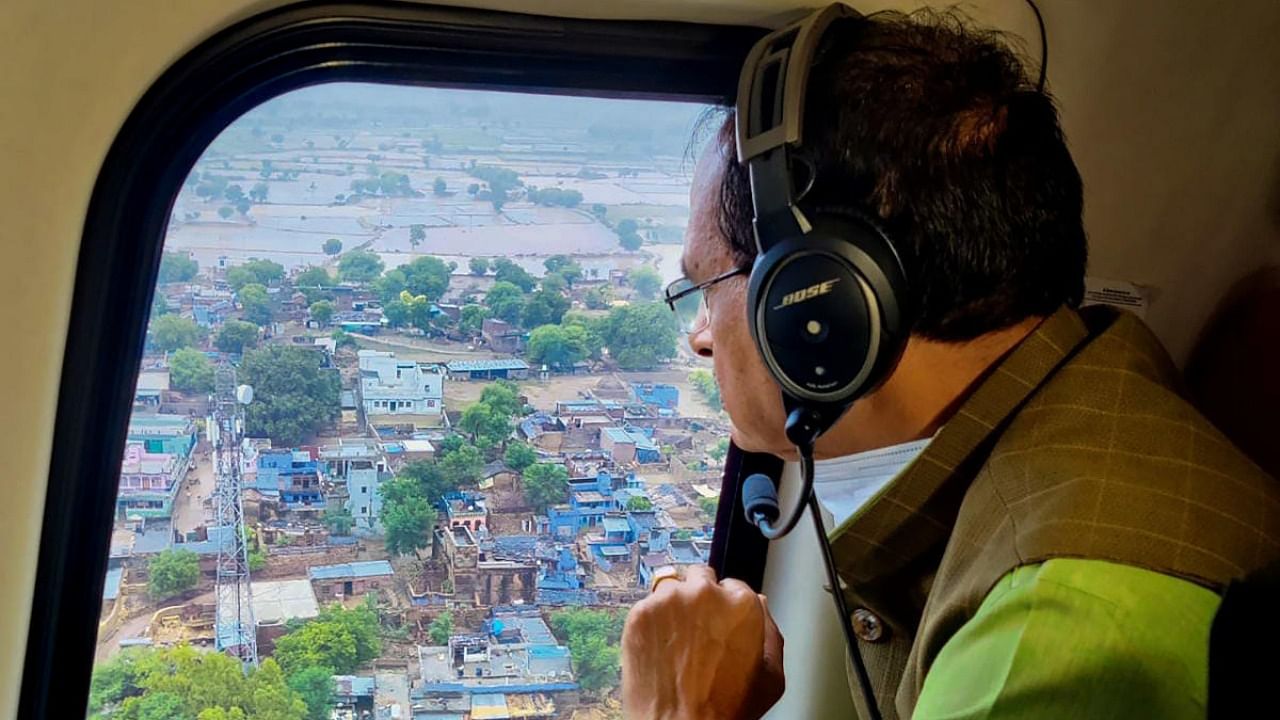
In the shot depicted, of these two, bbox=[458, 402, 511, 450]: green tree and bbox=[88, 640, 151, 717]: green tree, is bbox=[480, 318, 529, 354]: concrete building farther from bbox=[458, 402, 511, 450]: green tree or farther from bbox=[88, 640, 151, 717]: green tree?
bbox=[88, 640, 151, 717]: green tree

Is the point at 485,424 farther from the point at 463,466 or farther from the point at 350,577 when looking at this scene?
the point at 350,577

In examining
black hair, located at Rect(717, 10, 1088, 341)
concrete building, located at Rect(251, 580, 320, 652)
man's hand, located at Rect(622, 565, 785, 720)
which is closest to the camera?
black hair, located at Rect(717, 10, 1088, 341)

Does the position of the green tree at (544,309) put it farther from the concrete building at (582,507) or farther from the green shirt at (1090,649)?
the green shirt at (1090,649)

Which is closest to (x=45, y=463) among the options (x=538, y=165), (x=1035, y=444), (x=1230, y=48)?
(x=538, y=165)

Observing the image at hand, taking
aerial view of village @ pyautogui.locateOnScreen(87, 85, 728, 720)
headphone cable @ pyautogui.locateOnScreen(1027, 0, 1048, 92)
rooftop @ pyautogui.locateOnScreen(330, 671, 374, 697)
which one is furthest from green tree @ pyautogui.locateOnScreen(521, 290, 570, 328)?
headphone cable @ pyautogui.locateOnScreen(1027, 0, 1048, 92)

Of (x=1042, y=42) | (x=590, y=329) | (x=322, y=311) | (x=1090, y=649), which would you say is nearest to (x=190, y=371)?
(x=322, y=311)

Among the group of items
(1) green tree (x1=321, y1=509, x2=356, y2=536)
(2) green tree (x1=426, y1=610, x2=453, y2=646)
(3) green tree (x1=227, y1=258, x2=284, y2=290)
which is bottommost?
(2) green tree (x1=426, y1=610, x2=453, y2=646)

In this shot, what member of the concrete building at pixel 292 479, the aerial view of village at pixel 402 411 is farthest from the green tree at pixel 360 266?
the concrete building at pixel 292 479

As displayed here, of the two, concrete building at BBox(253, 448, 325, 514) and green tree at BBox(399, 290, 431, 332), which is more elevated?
green tree at BBox(399, 290, 431, 332)
